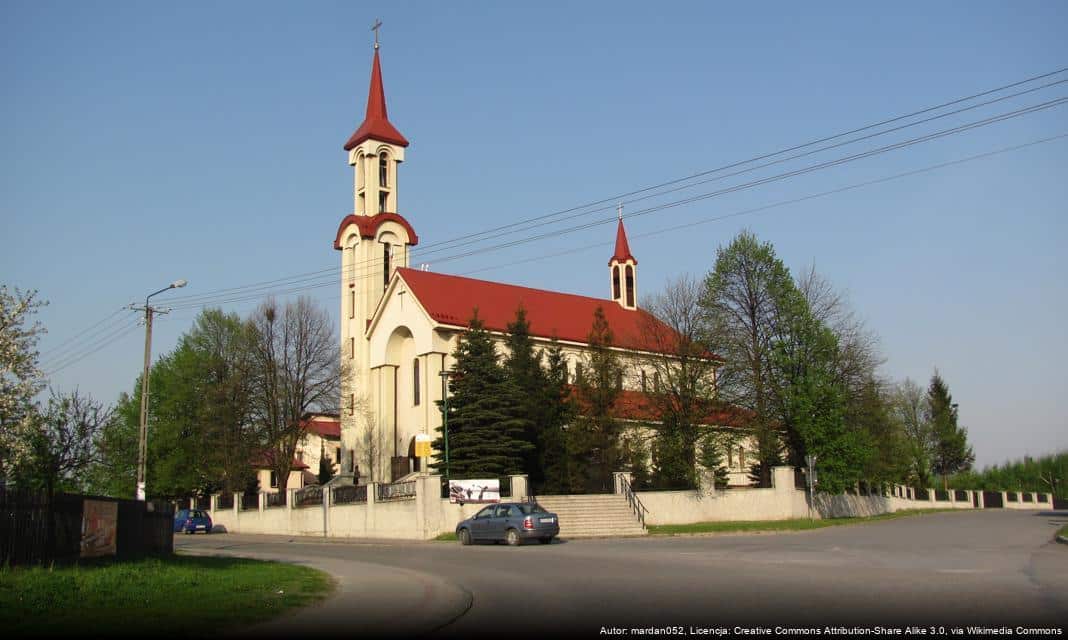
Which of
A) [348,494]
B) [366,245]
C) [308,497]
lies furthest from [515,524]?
[366,245]

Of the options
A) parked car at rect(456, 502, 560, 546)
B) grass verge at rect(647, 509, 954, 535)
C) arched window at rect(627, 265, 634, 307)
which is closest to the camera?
parked car at rect(456, 502, 560, 546)

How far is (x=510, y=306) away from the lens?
55.8 meters

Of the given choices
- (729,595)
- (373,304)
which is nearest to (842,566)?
(729,595)

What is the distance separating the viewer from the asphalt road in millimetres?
10750

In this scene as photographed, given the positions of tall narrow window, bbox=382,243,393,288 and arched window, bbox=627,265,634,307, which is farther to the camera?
arched window, bbox=627,265,634,307

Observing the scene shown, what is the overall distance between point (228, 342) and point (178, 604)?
51418 mm

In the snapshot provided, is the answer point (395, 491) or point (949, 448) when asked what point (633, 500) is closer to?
point (395, 491)

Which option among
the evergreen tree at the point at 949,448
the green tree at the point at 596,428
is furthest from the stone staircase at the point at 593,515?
the evergreen tree at the point at 949,448

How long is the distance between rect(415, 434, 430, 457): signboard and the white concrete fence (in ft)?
23.9

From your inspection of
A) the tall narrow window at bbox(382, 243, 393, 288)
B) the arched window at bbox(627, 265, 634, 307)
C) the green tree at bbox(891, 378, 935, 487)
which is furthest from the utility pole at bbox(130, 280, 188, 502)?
the green tree at bbox(891, 378, 935, 487)

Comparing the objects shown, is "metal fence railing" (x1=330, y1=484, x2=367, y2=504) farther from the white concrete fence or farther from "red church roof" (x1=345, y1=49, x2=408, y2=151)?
"red church roof" (x1=345, y1=49, x2=408, y2=151)

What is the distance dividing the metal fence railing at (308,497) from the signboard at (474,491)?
366 inches

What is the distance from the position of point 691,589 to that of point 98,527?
12.5 meters

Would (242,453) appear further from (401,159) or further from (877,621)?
(877,621)
